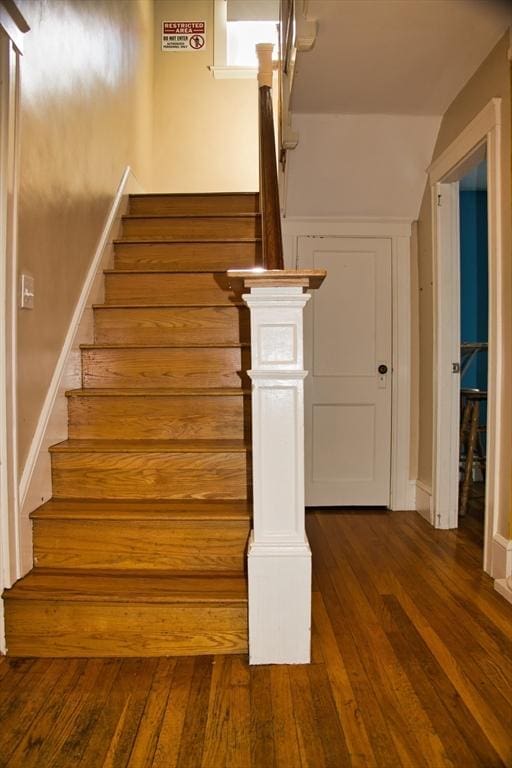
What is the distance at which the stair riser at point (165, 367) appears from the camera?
2.44 meters

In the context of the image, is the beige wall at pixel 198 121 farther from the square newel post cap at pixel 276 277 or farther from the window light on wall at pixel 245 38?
the square newel post cap at pixel 276 277

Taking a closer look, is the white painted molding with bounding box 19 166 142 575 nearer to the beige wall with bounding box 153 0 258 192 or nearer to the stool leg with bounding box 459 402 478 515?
the beige wall with bounding box 153 0 258 192

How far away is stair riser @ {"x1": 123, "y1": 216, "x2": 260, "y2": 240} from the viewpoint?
10.8ft

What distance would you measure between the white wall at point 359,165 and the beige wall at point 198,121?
70.0 inches

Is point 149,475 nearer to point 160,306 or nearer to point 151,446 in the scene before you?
point 151,446

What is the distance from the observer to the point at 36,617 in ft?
5.42

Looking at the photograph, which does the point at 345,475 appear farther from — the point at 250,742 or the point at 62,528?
the point at 250,742

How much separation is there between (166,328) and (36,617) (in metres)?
1.43

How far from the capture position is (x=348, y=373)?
3.31 metres

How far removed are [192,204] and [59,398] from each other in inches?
76.6

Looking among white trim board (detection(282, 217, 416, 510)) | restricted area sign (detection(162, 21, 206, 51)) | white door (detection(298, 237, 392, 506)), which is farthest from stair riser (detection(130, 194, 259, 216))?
restricted area sign (detection(162, 21, 206, 51))

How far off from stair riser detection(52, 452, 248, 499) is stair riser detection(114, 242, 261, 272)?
138 cm

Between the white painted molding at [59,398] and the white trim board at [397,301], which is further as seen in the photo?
the white trim board at [397,301]

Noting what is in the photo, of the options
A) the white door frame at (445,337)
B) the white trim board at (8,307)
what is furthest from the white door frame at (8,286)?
the white door frame at (445,337)
